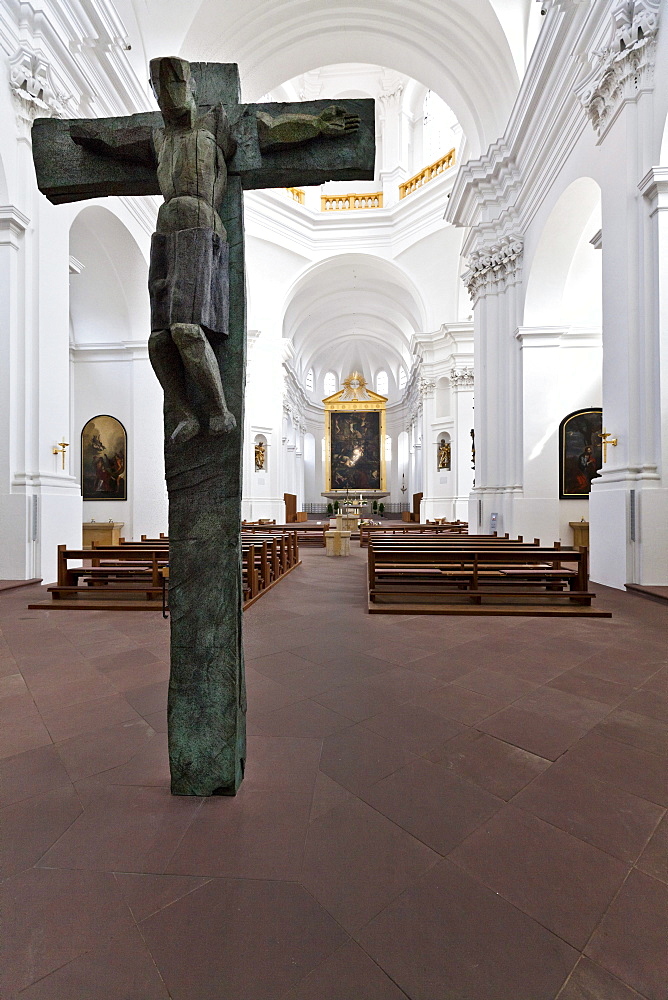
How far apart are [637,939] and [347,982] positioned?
29.2 inches

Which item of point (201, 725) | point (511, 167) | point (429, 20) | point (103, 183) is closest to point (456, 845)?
point (201, 725)

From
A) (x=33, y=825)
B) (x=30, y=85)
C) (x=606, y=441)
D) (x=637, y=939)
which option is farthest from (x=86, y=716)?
(x=30, y=85)

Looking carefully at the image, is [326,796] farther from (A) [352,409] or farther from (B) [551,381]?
(A) [352,409]

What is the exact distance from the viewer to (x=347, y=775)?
6.49 ft

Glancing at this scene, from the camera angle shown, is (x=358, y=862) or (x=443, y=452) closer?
(x=358, y=862)

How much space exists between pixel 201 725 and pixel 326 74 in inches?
1059

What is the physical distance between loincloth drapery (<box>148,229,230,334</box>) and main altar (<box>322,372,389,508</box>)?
2890 cm

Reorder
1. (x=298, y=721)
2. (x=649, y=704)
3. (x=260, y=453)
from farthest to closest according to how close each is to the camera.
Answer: (x=260, y=453) < (x=649, y=704) < (x=298, y=721)

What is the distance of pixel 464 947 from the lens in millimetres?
1218

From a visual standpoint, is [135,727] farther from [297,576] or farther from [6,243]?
[6,243]

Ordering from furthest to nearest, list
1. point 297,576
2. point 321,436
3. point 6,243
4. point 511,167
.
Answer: point 321,436, point 511,167, point 297,576, point 6,243

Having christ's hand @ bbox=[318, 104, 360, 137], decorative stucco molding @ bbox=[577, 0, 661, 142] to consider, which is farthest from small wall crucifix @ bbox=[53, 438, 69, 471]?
decorative stucco molding @ bbox=[577, 0, 661, 142]

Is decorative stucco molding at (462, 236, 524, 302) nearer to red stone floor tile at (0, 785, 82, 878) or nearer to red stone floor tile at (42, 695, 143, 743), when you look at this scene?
red stone floor tile at (42, 695, 143, 743)

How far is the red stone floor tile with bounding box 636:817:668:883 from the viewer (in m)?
1.48
